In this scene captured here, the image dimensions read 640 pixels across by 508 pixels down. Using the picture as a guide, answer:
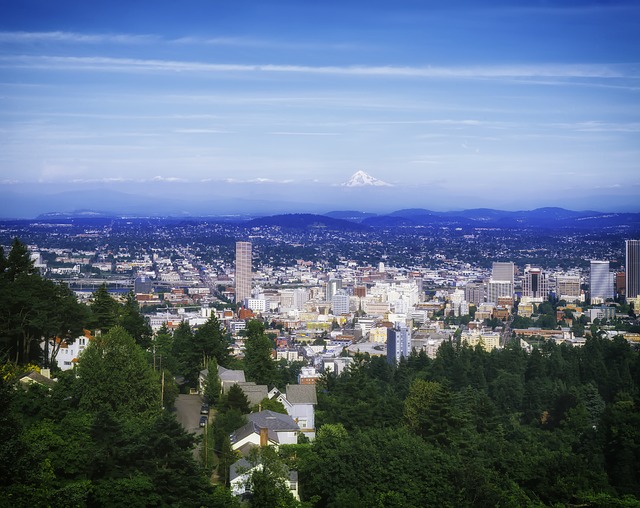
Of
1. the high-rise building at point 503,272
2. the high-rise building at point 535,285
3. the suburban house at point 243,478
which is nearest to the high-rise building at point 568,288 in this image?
the high-rise building at point 535,285

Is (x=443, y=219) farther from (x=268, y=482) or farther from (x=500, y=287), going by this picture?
(x=268, y=482)

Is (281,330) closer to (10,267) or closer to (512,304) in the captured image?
(512,304)

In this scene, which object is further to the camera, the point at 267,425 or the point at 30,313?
the point at 30,313

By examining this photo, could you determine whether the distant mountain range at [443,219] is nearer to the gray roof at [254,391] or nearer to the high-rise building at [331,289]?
the high-rise building at [331,289]

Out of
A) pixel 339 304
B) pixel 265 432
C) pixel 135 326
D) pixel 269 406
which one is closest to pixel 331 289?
pixel 339 304

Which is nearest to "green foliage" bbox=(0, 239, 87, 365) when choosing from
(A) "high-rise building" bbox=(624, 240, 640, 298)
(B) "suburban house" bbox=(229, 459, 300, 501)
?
(B) "suburban house" bbox=(229, 459, 300, 501)

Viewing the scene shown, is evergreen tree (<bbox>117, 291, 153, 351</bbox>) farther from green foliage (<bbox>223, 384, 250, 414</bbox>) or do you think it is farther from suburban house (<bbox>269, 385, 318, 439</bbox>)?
green foliage (<bbox>223, 384, 250, 414</bbox>)
